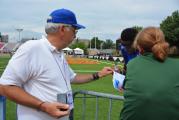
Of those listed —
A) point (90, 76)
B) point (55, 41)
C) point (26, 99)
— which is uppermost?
point (55, 41)

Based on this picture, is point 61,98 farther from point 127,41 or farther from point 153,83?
point 127,41

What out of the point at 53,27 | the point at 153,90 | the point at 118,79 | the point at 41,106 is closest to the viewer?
the point at 153,90

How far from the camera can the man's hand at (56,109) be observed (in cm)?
386

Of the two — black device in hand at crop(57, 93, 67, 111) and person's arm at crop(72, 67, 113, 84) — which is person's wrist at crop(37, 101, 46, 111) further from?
person's arm at crop(72, 67, 113, 84)

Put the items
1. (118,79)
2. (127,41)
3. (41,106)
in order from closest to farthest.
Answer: (41,106) < (118,79) < (127,41)

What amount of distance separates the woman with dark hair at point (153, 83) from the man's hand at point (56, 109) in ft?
1.71

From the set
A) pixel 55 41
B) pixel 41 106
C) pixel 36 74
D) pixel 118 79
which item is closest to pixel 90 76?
pixel 118 79

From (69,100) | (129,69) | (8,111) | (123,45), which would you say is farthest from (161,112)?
(8,111)

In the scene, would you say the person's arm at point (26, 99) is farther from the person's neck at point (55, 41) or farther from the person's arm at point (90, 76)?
the person's arm at point (90, 76)

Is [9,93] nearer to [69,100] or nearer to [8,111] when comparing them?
[69,100]

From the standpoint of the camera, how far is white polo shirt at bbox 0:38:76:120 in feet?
13.1

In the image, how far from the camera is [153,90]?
3.78 metres

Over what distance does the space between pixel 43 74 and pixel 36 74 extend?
62 millimetres

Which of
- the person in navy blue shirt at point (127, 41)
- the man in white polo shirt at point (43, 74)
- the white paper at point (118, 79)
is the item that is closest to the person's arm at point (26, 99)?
the man in white polo shirt at point (43, 74)
